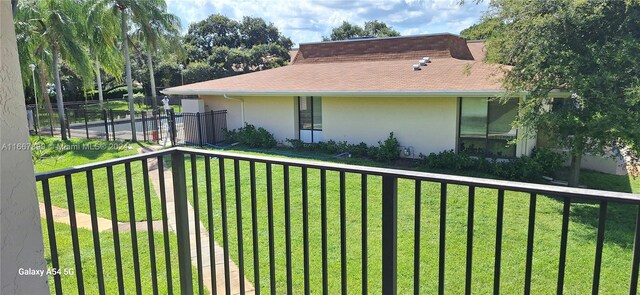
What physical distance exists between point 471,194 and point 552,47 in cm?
747

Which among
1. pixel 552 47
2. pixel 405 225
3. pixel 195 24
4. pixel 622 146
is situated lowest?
pixel 405 225

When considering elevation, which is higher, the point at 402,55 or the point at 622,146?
the point at 402,55

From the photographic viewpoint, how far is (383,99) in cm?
1188

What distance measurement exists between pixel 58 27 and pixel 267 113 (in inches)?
272

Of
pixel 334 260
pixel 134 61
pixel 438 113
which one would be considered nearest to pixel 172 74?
pixel 134 61

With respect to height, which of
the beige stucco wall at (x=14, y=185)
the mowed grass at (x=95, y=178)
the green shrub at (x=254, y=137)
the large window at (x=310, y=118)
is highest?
the beige stucco wall at (x=14, y=185)

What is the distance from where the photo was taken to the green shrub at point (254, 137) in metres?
13.3

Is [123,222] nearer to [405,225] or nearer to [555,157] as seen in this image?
[405,225]

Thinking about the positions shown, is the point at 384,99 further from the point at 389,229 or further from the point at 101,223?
the point at 389,229

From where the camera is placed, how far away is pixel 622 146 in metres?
8.15

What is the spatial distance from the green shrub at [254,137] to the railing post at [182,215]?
35.4 ft

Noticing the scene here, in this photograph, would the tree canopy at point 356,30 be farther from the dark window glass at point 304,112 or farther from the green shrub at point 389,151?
the green shrub at point 389,151

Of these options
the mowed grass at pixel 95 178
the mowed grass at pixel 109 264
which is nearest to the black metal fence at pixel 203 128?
the mowed grass at pixel 95 178

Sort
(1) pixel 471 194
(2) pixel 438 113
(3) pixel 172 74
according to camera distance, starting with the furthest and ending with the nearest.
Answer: (3) pixel 172 74 → (2) pixel 438 113 → (1) pixel 471 194
